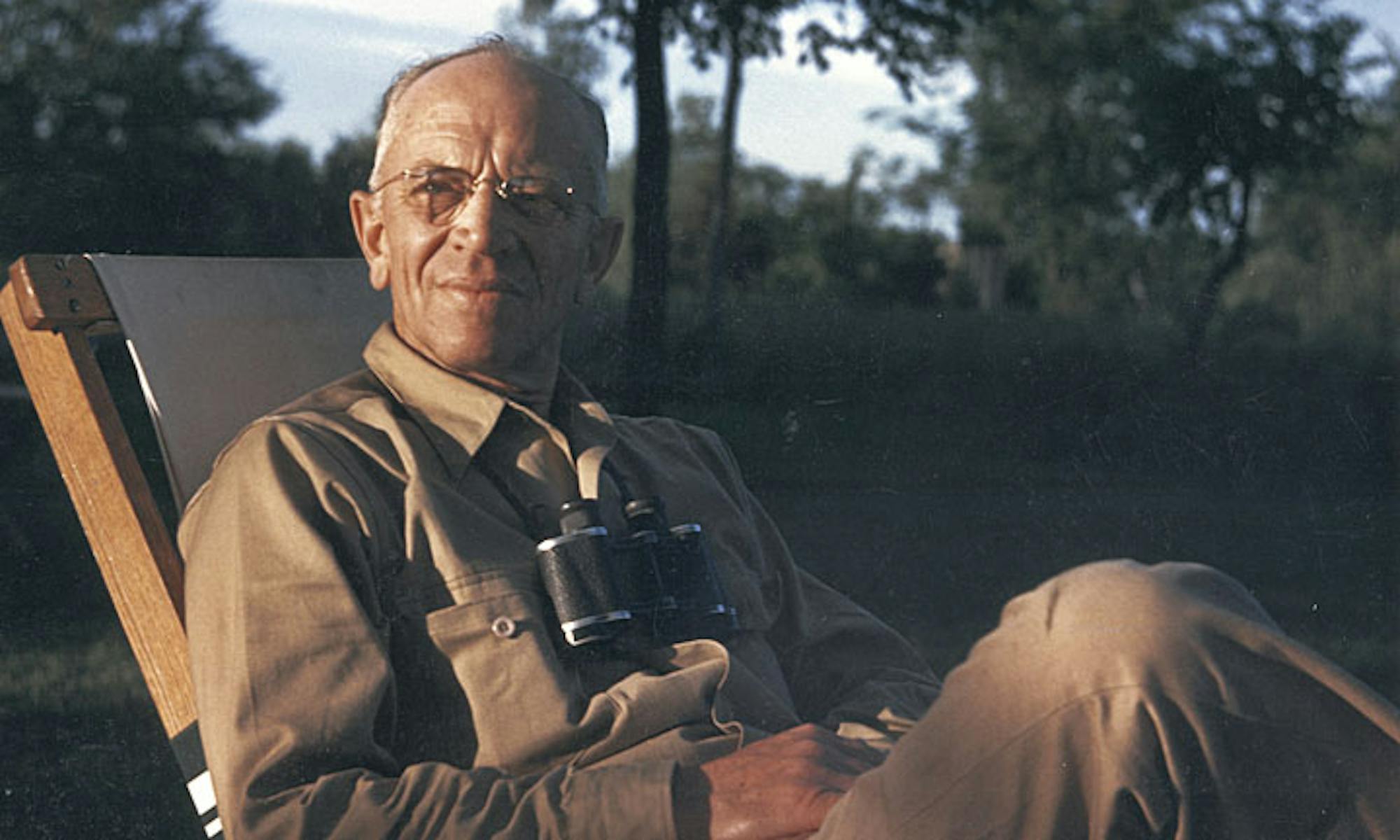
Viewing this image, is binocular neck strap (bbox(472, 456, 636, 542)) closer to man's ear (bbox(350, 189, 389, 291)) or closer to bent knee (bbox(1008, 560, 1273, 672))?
man's ear (bbox(350, 189, 389, 291))

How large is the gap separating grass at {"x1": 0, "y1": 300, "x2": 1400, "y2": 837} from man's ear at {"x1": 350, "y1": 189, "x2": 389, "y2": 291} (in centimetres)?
38

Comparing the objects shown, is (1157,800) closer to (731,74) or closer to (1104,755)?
(1104,755)

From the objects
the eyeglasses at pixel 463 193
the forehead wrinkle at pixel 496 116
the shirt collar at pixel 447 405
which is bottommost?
the shirt collar at pixel 447 405

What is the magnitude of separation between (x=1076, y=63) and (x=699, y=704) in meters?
1.35

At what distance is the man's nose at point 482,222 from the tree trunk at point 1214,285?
1.25 meters

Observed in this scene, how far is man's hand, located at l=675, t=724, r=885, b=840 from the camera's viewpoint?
1.81m

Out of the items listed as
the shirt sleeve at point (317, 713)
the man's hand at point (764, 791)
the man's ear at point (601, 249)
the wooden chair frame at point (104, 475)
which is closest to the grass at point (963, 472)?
the man's ear at point (601, 249)

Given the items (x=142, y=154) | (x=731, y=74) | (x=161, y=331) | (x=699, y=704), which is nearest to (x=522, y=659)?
(x=699, y=704)

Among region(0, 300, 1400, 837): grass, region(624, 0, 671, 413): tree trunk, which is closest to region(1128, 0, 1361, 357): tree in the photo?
region(0, 300, 1400, 837): grass

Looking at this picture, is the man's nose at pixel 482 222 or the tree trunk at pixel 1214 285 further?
the tree trunk at pixel 1214 285

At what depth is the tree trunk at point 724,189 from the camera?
2611 millimetres

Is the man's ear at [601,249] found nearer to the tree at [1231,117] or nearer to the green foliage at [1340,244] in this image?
the tree at [1231,117]

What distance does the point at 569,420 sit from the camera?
94.4 inches

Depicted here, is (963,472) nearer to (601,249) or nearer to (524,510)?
(601,249)
